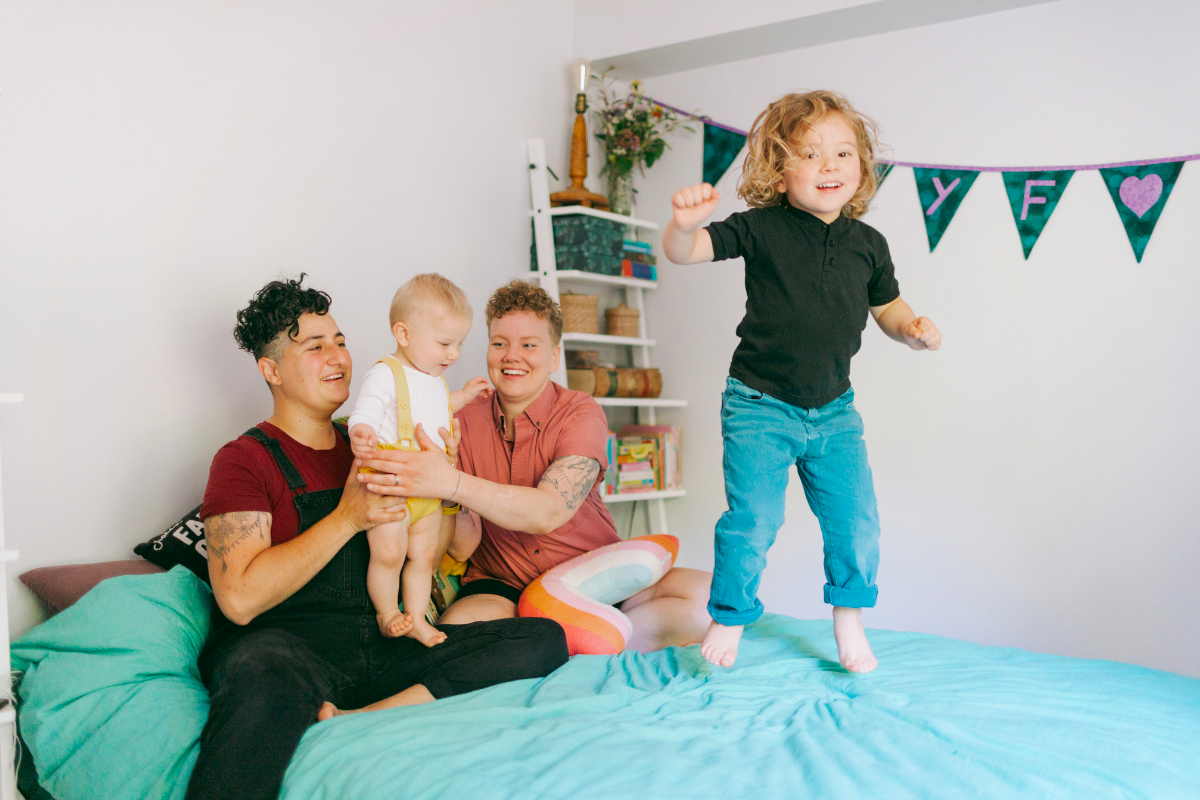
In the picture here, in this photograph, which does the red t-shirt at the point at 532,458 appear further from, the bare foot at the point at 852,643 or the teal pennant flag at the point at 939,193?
the teal pennant flag at the point at 939,193

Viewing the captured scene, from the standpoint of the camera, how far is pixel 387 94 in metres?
2.76

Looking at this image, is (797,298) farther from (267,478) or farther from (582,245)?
(582,245)

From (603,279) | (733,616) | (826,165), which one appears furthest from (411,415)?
(603,279)

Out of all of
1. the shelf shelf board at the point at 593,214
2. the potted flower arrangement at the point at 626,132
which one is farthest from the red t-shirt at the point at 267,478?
the potted flower arrangement at the point at 626,132

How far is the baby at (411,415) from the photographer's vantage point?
67.3 inches

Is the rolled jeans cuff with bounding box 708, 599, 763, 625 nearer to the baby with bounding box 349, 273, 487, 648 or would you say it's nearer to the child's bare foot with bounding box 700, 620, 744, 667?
the child's bare foot with bounding box 700, 620, 744, 667

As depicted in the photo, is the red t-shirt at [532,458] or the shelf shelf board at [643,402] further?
the shelf shelf board at [643,402]

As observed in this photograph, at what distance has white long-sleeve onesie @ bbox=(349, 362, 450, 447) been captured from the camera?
1.71 m

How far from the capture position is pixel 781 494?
5.72 ft

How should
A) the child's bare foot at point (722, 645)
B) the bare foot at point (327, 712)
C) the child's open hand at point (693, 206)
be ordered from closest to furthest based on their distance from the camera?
the bare foot at point (327, 712) < the child's open hand at point (693, 206) < the child's bare foot at point (722, 645)

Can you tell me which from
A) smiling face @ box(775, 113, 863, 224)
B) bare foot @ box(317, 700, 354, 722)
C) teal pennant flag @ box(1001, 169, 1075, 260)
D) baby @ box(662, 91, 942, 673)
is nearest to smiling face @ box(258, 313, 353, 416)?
bare foot @ box(317, 700, 354, 722)

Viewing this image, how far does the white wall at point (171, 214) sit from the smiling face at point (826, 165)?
146 centimetres

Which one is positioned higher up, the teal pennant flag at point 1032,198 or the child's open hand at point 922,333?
the teal pennant flag at point 1032,198

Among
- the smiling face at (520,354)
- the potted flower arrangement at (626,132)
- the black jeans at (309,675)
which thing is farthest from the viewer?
the potted flower arrangement at (626,132)
